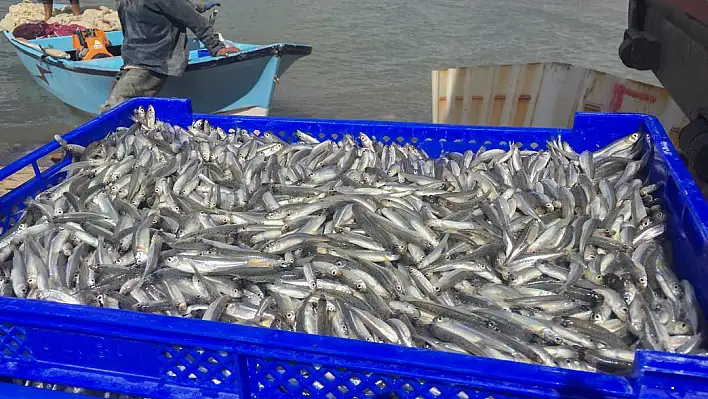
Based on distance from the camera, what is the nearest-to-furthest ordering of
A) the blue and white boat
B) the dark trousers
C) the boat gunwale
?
the dark trousers
the boat gunwale
the blue and white boat

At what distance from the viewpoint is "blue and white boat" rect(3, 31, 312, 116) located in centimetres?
821

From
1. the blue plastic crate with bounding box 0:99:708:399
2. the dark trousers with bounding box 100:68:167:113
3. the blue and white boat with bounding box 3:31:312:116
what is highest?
the blue plastic crate with bounding box 0:99:708:399

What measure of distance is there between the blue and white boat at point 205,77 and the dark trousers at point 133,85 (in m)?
0.61

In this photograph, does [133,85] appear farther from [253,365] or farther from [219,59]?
[253,365]

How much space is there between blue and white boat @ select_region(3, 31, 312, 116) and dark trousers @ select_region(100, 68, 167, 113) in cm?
61

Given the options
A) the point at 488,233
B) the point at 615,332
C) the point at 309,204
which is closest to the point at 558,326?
the point at 615,332

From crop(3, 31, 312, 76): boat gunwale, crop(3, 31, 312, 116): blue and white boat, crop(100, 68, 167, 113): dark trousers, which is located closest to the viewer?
crop(100, 68, 167, 113): dark trousers

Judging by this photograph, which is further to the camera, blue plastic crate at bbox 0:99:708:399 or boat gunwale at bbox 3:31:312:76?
boat gunwale at bbox 3:31:312:76

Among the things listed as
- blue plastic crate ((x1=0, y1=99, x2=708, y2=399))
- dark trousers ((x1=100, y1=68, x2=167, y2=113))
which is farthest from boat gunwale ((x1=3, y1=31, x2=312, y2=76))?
blue plastic crate ((x1=0, y1=99, x2=708, y2=399))

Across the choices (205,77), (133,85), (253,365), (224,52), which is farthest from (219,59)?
(253,365)

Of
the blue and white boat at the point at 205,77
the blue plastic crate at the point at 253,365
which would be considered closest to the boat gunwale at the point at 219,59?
the blue and white boat at the point at 205,77

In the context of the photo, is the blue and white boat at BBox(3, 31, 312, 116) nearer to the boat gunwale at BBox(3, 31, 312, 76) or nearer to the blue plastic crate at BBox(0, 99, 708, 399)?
the boat gunwale at BBox(3, 31, 312, 76)

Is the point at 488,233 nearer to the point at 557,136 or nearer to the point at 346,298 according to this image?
the point at 346,298

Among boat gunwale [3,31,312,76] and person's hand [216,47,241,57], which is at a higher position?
person's hand [216,47,241,57]
